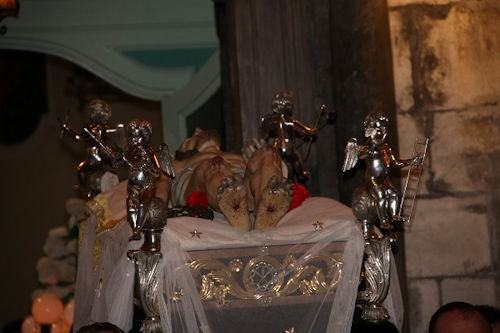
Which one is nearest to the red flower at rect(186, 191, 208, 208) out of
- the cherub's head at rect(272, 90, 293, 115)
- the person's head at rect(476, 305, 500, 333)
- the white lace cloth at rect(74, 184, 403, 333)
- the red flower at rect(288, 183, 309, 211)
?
the white lace cloth at rect(74, 184, 403, 333)

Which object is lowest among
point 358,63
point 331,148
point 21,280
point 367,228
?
point 21,280

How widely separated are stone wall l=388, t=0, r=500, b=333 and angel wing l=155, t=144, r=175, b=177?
1364 mm

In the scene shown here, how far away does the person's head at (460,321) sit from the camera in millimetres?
3822

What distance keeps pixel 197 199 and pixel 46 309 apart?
2690 mm

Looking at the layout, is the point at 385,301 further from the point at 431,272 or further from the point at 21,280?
the point at 21,280

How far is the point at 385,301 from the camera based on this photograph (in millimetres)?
4090

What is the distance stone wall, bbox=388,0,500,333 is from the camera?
4.81 m

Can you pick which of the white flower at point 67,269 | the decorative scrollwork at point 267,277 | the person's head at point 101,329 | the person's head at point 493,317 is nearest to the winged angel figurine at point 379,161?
the decorative scrollwork at point 267,277

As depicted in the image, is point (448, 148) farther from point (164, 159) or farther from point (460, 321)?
point (164, 159)

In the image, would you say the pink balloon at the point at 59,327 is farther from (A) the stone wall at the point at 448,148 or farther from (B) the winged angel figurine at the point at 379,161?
(B) the winged angel figurine at the point at 379,161

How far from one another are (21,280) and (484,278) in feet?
20.3

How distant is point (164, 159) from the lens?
394 centimetres

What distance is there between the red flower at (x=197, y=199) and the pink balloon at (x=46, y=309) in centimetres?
263

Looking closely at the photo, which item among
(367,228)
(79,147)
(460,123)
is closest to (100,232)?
(367,228)
